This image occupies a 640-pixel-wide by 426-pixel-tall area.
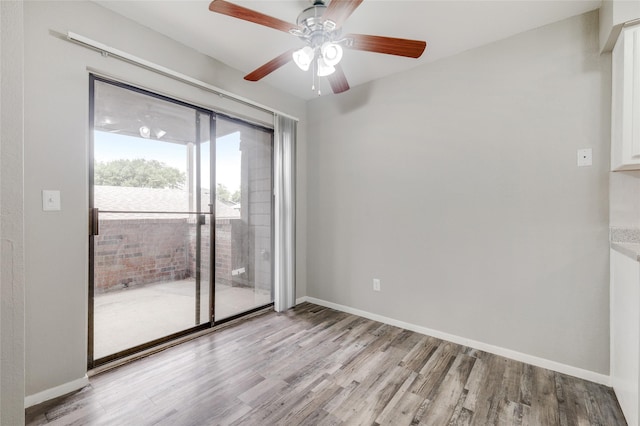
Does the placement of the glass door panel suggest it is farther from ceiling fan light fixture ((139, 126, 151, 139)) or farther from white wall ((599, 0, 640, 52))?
white wall ((599, 0, 640, 52))

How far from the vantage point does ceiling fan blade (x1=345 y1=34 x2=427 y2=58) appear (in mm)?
1640

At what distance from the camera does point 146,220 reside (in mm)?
2297

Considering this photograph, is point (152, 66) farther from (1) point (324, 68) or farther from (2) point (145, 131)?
(1) point (324, 68)

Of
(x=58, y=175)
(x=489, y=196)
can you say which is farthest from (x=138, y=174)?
(x=489, y=196)

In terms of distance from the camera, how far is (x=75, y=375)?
1832 millimetres

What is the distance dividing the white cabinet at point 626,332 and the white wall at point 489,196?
0.14 metres

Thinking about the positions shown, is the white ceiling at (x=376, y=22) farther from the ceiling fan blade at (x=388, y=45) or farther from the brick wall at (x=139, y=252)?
the brick wall at (x=139, y=252)

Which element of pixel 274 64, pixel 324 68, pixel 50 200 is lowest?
pixel 50 200

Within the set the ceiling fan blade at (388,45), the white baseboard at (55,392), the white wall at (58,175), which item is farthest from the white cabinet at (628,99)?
the white baseboard at (55,392)

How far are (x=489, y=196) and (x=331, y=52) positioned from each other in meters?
1.75

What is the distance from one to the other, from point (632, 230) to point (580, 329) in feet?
2.53

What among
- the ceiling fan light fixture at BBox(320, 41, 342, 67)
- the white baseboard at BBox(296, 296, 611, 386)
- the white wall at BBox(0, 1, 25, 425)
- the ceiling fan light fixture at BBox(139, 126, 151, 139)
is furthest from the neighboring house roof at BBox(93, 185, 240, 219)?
the white baseboard at BBox(296, 296, 611, 386)

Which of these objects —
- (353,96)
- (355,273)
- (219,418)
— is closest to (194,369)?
(219,418)

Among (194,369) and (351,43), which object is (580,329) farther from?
(194,369)
